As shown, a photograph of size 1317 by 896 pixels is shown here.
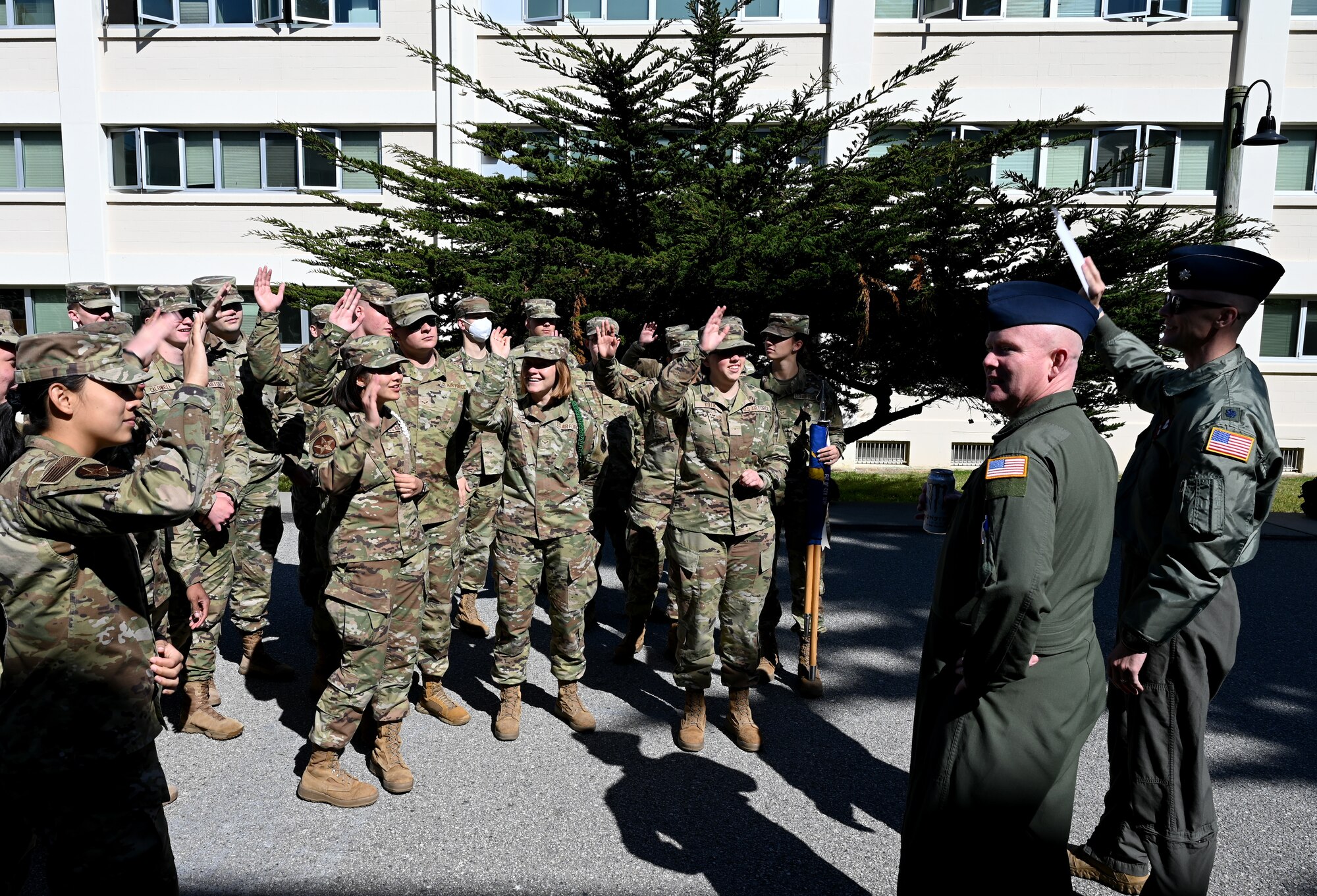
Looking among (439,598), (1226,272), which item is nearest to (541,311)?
(439,598)

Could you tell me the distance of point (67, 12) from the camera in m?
15.1

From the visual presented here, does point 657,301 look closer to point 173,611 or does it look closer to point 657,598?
point 657,598

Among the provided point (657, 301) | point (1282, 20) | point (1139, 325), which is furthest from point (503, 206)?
point (1282, 20)

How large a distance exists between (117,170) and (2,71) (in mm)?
2324

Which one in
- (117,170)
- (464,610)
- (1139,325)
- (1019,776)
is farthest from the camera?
(117,170)

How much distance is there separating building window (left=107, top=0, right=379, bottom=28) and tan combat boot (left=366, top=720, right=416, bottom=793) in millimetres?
13940

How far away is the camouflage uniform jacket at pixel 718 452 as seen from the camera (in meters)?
4.97

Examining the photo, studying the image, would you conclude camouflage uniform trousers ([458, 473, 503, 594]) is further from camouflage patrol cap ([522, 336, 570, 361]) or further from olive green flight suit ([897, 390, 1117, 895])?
olive green flight suit ([897, 390, 1117, 895])

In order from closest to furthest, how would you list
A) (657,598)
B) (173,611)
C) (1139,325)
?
(173,611), (657,598), (1139,325)

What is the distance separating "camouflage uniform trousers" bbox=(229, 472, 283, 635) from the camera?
5.72 meters

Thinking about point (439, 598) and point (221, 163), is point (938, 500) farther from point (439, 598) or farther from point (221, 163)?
point (221, 163)

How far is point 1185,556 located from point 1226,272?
1.07 metres

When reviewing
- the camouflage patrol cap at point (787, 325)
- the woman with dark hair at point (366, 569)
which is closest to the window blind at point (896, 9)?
the camouflage patrol cap at point (787, 325)

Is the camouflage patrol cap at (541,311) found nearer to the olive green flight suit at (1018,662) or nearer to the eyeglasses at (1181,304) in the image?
the eyeglasses at (1181,304)
